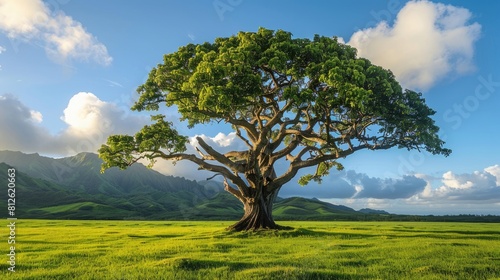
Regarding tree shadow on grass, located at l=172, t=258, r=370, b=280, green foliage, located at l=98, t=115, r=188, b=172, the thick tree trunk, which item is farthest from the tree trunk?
Answer: tree shadow on grass, located at l=172, t=258, r=370, b=280

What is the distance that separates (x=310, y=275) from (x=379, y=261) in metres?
5.58

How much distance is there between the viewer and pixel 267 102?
3703 cm

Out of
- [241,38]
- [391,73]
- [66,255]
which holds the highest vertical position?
[241,38]

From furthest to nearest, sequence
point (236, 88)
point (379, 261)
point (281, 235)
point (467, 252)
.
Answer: point (281, 235) < point (236, 88) < point (467, 252) < point (379, 261)

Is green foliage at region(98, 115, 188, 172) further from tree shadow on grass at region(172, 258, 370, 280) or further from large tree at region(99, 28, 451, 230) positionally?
tree shadow on grass at region(172, 258, 370, 280)

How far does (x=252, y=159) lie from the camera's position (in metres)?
38.8

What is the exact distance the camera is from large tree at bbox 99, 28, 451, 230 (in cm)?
2939

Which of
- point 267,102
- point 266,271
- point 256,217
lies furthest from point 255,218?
point 266,271

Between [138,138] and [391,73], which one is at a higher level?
[391,73]

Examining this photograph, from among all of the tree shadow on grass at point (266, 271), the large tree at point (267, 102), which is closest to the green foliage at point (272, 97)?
the large tree at point (267, 102)

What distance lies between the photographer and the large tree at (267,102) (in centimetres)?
2939

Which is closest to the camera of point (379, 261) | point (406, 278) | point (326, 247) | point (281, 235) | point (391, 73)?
point (406, 278)

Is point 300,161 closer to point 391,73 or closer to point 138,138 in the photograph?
point 391,73

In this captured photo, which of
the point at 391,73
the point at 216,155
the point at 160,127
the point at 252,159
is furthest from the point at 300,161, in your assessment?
the point at 160,127
